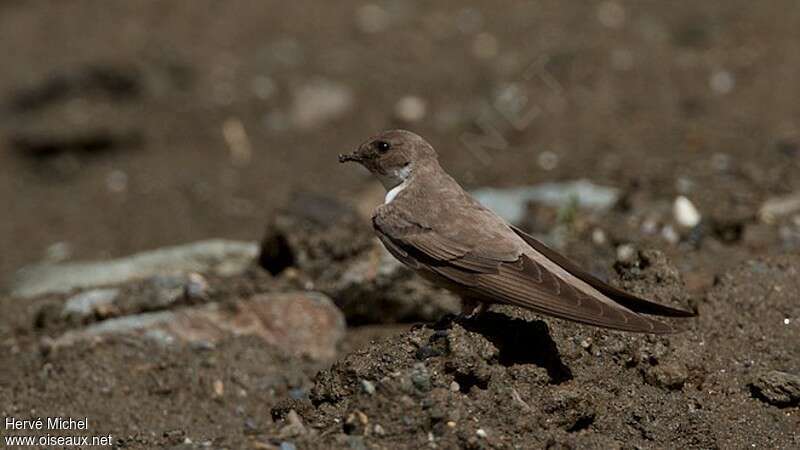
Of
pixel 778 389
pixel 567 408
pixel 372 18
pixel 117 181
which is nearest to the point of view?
pixel 567 408

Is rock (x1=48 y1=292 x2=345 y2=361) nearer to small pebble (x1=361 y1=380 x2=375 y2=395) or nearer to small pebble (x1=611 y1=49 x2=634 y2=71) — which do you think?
small pebble (x1=361 y1=380 x2=375 y2=395)

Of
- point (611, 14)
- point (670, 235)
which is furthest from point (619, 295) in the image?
point (611, 14)

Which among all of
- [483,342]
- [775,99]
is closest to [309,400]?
[483,342]

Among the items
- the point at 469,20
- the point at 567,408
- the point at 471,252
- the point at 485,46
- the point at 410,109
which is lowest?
the point at 567,408

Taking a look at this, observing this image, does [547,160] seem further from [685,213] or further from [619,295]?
[619,295]

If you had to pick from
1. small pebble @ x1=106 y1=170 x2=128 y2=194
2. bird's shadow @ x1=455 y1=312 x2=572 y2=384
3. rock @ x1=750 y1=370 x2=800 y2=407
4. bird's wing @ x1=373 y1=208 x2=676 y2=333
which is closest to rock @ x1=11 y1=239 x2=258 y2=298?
bird's wing @ x1=373 y1=208 x2=676 y2=333

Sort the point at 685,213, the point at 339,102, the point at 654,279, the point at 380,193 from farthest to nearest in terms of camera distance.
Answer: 1. the point at 339,102
2. the point at 380,193
3. the point at 685,213
4. the point at 654,279
